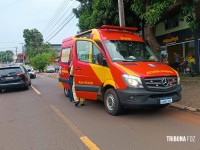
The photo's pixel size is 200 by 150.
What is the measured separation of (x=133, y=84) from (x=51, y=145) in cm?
281

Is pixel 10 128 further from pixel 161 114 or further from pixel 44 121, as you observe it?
pixel 161 114

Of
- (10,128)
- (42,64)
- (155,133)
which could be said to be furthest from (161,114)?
(42,64)

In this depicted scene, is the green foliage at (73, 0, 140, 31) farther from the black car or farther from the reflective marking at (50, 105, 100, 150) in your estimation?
the reflective marking at (50, 105, 100, 150)

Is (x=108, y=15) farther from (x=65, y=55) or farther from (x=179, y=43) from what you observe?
(x=65, y=55)

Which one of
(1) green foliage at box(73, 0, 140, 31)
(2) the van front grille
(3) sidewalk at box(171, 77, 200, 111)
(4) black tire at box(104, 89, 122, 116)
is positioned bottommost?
(3) sidewalk at box(171, 77, 200, 111)

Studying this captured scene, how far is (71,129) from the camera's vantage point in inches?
286

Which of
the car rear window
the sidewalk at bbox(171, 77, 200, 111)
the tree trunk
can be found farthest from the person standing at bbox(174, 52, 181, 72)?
the car rear window

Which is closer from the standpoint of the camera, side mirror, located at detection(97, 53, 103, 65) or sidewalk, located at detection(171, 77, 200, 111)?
side mirror, located at detection(97, 53, 103, 65)

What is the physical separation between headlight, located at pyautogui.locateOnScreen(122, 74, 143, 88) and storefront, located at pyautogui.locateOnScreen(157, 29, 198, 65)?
41.1 feet

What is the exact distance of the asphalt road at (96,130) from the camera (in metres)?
5.94

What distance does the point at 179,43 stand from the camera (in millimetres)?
21156

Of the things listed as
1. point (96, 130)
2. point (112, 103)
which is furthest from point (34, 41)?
point (96, 130)

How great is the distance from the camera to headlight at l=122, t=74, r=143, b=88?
25.7 feet

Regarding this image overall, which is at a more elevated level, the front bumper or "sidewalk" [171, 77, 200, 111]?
the front bumper
